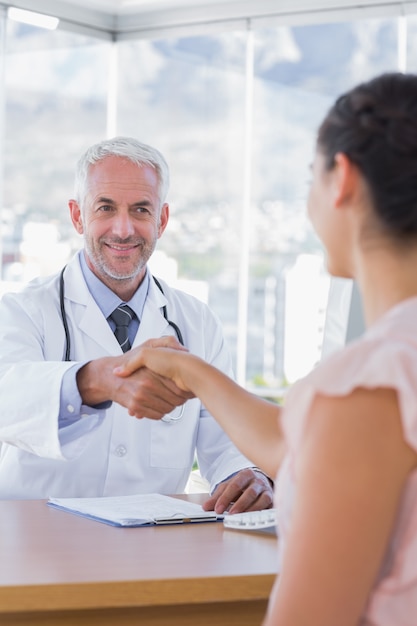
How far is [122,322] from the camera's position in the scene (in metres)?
2.52

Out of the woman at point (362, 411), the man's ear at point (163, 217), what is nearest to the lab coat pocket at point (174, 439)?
the man's ear at point (163, 217)

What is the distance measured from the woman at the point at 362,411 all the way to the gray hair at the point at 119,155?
1506mm

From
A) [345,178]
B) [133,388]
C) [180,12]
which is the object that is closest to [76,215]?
[133,388]

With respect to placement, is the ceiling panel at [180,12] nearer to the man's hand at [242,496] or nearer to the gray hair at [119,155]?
the gray hair at [119,155]

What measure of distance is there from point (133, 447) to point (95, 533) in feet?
2.15

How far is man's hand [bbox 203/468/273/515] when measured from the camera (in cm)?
196

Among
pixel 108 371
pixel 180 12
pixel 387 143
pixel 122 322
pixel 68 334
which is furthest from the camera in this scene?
pixel 180 12

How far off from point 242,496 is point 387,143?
43.5 inches

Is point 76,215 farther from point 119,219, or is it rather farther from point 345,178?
point 345,178

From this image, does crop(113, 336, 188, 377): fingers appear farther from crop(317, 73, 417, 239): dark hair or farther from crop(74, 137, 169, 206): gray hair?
crop(317, 73, 417, 239): dark hair

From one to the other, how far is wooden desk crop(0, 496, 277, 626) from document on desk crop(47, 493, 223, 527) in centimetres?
5

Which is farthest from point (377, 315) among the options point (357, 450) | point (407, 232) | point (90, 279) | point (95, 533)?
point (90, 279)

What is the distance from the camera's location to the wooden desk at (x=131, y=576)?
1367mm

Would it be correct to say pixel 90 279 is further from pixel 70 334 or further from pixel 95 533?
pixel 95 533
